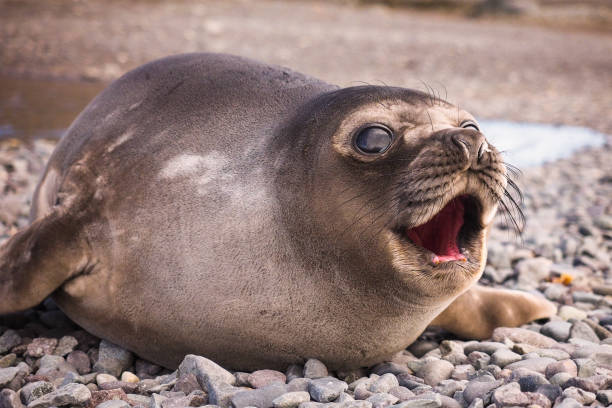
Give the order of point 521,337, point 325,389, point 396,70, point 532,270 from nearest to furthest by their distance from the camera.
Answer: point 325,389 → point 521,337 → point 532,270 → point 396,70

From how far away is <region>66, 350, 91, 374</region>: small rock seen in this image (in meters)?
3.04

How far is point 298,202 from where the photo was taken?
2709 mm

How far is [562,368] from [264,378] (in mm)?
1127

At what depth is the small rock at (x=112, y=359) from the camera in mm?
3004

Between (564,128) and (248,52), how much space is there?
6392mm

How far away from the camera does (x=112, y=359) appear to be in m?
3.04

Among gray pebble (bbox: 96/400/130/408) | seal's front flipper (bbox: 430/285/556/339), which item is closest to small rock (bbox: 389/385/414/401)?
seal's front flipper (bbox: 430/285/556/339)

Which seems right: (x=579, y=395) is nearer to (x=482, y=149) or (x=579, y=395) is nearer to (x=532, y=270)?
Answer: (x=482, y=149)

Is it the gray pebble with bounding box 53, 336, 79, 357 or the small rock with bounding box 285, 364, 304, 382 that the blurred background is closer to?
the small rock with bounding box 285, 364, 304, 382

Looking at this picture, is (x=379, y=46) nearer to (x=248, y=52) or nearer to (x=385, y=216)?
(x=248, y=52)

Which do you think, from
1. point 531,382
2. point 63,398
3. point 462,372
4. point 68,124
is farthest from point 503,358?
point 68,124

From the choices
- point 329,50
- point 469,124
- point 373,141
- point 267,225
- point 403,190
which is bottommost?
point 267,225

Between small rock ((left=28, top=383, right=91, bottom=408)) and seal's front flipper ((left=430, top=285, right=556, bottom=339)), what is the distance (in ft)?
5.44

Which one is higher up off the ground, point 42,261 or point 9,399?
point 42,261
